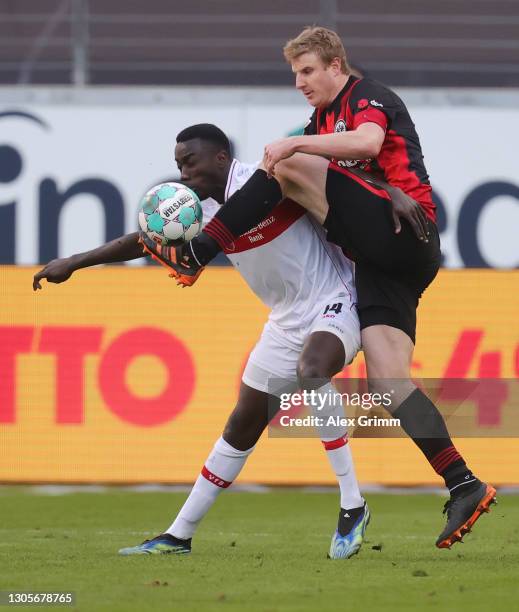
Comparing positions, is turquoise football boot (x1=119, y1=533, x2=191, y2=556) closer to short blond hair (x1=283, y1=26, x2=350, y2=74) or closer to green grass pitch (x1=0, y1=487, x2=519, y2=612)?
green grass pitch (x1=0, y1=487, x2=519, y2=612)

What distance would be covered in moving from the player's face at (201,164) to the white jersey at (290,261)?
0.07 metres

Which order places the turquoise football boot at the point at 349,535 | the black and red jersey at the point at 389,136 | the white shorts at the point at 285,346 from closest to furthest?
the black and red jersey at the point at 389,136 < the white shorts at the point at 285,346 < the turquoise football boot at the point at 349,535

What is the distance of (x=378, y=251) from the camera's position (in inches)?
207

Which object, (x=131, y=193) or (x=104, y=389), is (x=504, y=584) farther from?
(x=131, y=193)

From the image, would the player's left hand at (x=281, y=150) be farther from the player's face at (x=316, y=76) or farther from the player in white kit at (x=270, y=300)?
the player in white kit at (x=270, y=300)

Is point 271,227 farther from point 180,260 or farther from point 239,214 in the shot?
point 180,260

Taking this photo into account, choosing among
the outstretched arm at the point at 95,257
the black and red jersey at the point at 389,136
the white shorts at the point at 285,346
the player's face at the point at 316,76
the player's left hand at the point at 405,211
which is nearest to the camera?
the player's left hand at the point at 405,211

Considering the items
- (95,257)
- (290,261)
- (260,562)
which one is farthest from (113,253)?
(260,562)

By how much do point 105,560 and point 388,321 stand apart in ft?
4.96

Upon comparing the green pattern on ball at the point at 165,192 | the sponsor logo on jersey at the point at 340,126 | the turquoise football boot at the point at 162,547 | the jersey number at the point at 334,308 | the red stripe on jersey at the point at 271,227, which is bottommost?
the turquoise football boot at the point at 162,547

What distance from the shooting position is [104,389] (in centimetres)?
994

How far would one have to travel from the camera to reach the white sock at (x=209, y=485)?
5.79m

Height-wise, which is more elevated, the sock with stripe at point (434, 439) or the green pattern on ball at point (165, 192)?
the green pattern on ball at point (165, 192)

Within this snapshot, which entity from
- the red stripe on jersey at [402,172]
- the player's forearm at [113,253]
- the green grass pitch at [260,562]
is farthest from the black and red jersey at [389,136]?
the green grass pitch at [260,562]
